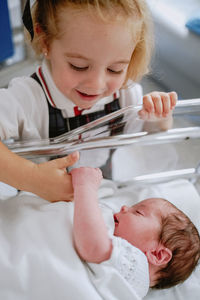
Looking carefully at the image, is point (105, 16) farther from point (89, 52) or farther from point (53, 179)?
point (53, 179)

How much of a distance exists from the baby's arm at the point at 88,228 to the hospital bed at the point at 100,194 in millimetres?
26

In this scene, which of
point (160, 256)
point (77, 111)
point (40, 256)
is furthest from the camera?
point (77, 111)

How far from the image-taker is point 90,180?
76 cm

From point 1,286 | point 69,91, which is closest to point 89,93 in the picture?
point 69,91

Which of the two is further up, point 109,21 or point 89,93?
point 109,21

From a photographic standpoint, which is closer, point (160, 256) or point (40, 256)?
point (40, 256)

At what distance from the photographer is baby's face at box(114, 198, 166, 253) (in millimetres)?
807

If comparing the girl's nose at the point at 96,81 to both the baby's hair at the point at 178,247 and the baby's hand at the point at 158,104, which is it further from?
the baby's hair at the point at 178,247

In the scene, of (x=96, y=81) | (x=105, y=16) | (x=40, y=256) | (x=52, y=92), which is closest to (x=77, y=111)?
(x=52, y=92)

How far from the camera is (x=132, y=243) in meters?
0.81

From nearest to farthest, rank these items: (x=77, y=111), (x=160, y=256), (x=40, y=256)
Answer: (x=40, y=256)
(x=160, y=256)
(x=77, y=111)

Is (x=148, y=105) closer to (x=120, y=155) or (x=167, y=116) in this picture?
(x=167, y=116)

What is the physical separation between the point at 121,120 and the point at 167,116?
0.12 m

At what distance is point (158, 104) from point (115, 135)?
0.13 m
